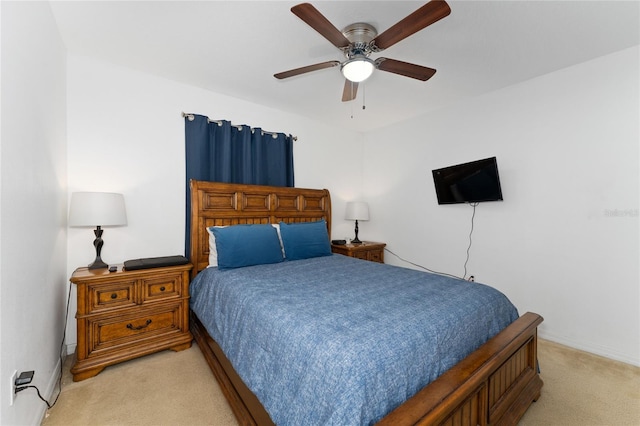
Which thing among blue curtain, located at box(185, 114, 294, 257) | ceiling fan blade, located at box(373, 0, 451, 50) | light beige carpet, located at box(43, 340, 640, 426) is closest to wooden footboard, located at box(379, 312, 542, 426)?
light beige carpet, located at box(43, 340, 640, 426)

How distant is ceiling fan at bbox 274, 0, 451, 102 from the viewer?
4.78 ft

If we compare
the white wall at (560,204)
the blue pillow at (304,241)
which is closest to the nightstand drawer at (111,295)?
the blue pillow at (304,241)

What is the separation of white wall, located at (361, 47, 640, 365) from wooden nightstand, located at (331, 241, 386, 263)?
720 mm

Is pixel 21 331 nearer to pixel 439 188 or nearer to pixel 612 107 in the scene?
pixel 439 188

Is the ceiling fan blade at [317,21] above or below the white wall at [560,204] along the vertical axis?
above

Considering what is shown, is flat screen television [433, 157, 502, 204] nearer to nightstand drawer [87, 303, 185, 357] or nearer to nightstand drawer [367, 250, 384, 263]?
nightstand drawer [367, 250, 384, 263]

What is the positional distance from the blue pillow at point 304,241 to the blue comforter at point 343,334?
675 millimetres

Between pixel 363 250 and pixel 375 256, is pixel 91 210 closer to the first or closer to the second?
pixel 363 250

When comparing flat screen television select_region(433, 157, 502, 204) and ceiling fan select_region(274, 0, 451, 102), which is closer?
ceiling fan select_region(274, 0, 451, 102)

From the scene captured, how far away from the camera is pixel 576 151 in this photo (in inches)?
101

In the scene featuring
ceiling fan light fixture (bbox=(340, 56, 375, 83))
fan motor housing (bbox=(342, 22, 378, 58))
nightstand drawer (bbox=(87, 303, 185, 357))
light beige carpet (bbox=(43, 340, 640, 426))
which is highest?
fan motor housing (bbox=(342, 22, 378, 58))

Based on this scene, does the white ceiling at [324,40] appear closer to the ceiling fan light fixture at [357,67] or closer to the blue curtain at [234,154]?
the ceiling fan light fixture at [357,67]

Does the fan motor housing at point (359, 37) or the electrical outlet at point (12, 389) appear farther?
the fan motor housing at point (359, 37)

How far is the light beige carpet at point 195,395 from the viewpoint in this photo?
166cm
